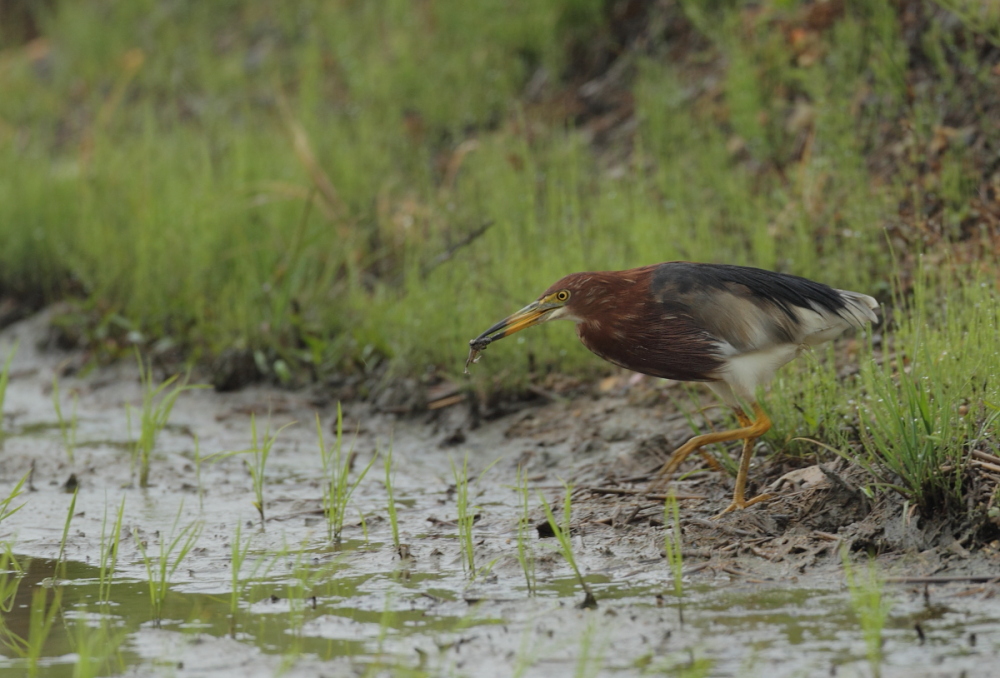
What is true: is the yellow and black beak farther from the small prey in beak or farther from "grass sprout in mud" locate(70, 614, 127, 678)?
"grass sprout in mud" locate(70, 614, 127, 678)

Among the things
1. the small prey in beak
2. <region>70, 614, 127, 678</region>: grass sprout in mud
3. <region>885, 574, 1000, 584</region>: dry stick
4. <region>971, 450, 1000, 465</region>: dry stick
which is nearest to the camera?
<region>70, 614, 127, 678</region>: grass sprout in mud

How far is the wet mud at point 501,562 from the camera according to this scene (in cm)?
337

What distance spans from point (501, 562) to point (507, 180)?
4.11 metres

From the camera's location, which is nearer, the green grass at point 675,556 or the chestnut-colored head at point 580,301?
the green grass at point 675,556

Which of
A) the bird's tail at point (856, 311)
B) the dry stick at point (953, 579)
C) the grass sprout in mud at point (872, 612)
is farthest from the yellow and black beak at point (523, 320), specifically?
the dry stick at point (953, 579)

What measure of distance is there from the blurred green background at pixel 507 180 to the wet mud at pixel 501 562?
0.82 metres

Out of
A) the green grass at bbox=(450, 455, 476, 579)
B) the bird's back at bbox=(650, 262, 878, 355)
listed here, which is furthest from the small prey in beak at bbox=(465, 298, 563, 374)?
the green grass at bbox=(450, 455, 476, 579)

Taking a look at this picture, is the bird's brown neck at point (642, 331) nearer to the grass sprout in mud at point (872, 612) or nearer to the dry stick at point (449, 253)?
the grass sprout in mud at point (872, 612)

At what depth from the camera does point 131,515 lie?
5.19 metres

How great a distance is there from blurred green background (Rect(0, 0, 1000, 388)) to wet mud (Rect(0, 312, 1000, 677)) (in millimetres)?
823

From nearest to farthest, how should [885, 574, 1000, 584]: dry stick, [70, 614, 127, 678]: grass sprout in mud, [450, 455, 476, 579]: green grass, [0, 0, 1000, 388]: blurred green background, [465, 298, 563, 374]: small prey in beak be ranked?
[70, 614, 127, 678]: grass sprout in mud
[885, 574, 1000, 584]: dry stick
[450, 455, 476, 579]: green grass
[465, 298, 563, 374]: small prey in beak
[0, 0, 1000, 388]: blurred green background

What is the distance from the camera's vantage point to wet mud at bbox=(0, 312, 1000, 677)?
11.0ft

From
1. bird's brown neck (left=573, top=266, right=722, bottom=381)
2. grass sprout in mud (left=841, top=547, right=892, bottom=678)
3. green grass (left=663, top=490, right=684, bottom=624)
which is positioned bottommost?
grass sprout in mud (left=841, top=547, right=892, bottom=678)

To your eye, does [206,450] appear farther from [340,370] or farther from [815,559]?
[815,559]
